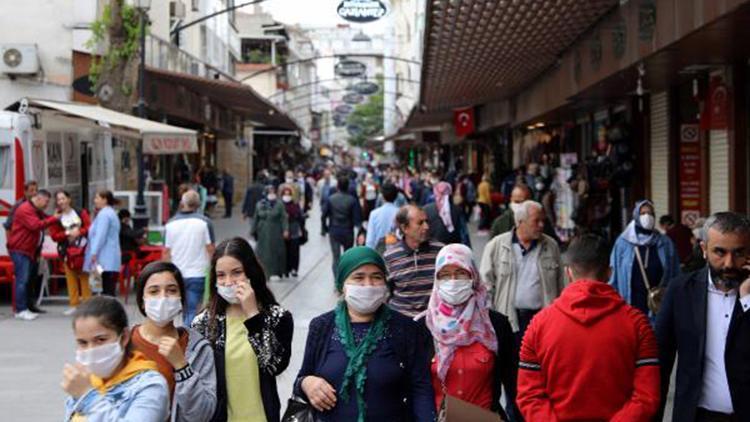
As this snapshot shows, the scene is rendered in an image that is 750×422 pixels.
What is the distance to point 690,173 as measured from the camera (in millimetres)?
18188

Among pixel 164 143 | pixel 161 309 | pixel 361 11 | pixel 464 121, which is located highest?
pixel 361 11

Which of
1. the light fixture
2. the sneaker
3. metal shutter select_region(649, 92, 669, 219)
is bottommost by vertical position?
the sneaker

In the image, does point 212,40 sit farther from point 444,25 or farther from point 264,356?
point 264,356

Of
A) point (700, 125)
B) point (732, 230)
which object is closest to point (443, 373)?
point (732, 230)

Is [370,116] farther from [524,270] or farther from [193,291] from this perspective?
[524,270]

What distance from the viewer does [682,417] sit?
5.44m

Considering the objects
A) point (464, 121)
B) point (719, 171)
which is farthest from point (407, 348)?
point (464, 121)

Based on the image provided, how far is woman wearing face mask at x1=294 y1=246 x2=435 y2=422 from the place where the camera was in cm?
514

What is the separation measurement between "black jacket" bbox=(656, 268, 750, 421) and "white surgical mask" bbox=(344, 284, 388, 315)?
4.15 feet

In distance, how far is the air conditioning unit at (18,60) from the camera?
87.0ft

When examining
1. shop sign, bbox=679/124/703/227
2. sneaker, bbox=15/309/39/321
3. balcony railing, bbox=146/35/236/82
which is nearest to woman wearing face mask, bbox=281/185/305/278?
sneaker, bbox=15/309/39/321

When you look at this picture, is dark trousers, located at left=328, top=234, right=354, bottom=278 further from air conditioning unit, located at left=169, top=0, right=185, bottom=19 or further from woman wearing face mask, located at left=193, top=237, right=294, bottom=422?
air conditioning unit, located at left=169, top=0, right=185, bottom=19

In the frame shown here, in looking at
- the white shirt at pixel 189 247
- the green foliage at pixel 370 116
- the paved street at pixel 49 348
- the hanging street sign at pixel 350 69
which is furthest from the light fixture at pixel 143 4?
the green foliage at pixel 370 116

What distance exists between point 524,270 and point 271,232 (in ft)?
37.0
